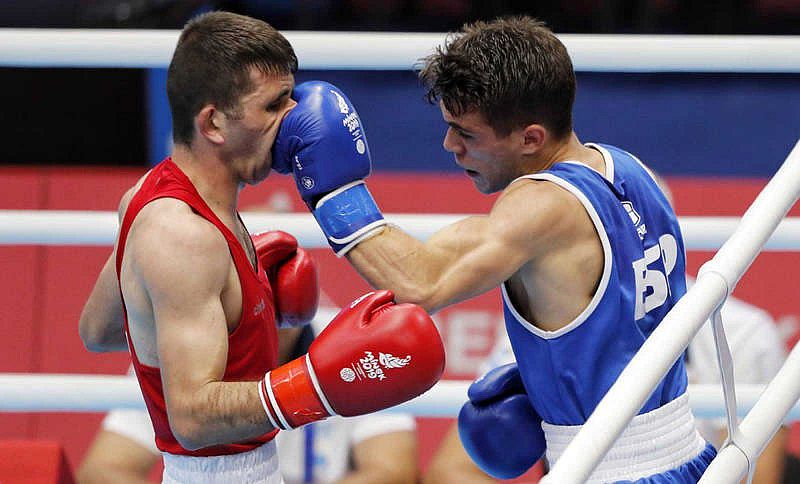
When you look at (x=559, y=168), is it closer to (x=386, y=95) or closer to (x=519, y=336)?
(x=519, y=336)

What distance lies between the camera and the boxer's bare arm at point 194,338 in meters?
2.05

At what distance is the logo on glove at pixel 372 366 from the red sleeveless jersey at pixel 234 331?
0.90ft

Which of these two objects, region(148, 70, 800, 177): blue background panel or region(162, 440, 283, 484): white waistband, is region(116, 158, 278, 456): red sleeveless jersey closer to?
region(162, 440, 283, 484): white waistband

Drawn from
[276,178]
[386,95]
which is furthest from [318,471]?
[386,95]

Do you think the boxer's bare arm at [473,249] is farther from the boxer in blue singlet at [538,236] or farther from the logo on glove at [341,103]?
the logo on glove at [341,103]

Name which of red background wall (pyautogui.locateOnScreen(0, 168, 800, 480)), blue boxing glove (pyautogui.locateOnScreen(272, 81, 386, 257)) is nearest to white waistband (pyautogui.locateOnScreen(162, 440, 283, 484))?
blue boxing glove (pyautogui.locateOnScreen(272, 81, 386, 257))

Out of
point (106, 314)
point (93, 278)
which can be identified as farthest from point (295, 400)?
point (93, 278)

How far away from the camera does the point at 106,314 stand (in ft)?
7.98

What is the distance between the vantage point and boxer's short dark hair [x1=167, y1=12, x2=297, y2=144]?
2.17 meters

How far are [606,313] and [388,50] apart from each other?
0.87m

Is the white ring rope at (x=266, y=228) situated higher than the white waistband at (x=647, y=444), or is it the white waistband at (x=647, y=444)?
the white ring rope at (x=266, y=228)

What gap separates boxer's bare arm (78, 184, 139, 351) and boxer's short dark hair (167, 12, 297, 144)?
27cm

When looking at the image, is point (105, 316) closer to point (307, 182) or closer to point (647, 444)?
point (307, 182)

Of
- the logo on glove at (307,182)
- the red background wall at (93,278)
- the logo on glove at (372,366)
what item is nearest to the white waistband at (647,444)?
the logo on glove at (372,366)
